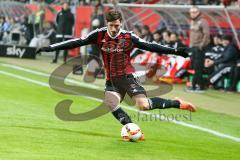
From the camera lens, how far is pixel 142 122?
43.2 feet

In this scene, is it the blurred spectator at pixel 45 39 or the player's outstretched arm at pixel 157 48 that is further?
the blurred spectator at pixel 45 39

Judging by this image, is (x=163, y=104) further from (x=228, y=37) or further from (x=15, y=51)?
(x=15, y=51)

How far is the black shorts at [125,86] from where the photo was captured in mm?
10992

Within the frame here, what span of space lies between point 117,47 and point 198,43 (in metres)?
9.87

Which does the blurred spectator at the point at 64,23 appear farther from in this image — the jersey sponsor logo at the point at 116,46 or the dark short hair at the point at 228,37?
the jersey sponsor logo at the point at 116,46

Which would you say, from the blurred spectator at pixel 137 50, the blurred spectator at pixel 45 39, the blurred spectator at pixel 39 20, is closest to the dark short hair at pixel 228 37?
the blurred spectator at pixel 137 50

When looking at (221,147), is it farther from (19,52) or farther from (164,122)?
(19,52)

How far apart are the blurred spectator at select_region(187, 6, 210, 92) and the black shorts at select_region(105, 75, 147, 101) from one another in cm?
929

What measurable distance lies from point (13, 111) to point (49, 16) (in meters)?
24.3

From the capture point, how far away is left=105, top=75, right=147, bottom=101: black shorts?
36.1 feet

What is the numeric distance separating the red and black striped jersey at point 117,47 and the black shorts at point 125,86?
0.08 meters

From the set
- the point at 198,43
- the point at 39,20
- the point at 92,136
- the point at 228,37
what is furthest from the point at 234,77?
the point at 39,20

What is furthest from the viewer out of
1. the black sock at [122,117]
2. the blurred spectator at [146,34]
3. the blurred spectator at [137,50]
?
the blurred spectator at [137,50]

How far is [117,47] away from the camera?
10.9 meters
